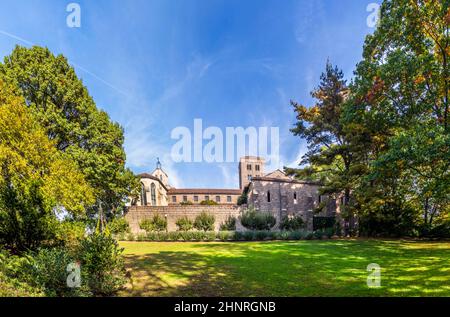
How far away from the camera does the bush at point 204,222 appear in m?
26.9

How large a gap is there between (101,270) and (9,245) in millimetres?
4935

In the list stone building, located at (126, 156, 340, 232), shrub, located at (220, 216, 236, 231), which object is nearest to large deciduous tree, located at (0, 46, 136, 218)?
stone building, located at (126, 156, 340, 232)

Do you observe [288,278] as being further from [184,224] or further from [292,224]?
[292,224]

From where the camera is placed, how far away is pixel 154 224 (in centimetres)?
2700

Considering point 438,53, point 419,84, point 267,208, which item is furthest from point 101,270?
point 267,208

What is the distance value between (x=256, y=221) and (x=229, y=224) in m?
3.89

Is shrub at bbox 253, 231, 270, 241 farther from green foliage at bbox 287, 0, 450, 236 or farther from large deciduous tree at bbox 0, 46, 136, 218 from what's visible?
large deciduous tree at bbox 0, 46, 136, 218

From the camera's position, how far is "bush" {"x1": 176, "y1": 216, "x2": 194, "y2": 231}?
26.8 metres

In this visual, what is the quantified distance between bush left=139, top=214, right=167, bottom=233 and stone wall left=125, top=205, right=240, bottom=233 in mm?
743

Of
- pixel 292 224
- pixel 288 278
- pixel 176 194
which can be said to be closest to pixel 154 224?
pixel 292 224

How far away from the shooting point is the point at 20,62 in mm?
19734

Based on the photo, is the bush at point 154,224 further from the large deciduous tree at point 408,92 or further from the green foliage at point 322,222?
the large deciduous tree at point 408,92

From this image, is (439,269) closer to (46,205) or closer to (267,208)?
(46,205)

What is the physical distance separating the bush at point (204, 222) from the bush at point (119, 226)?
8.56m
